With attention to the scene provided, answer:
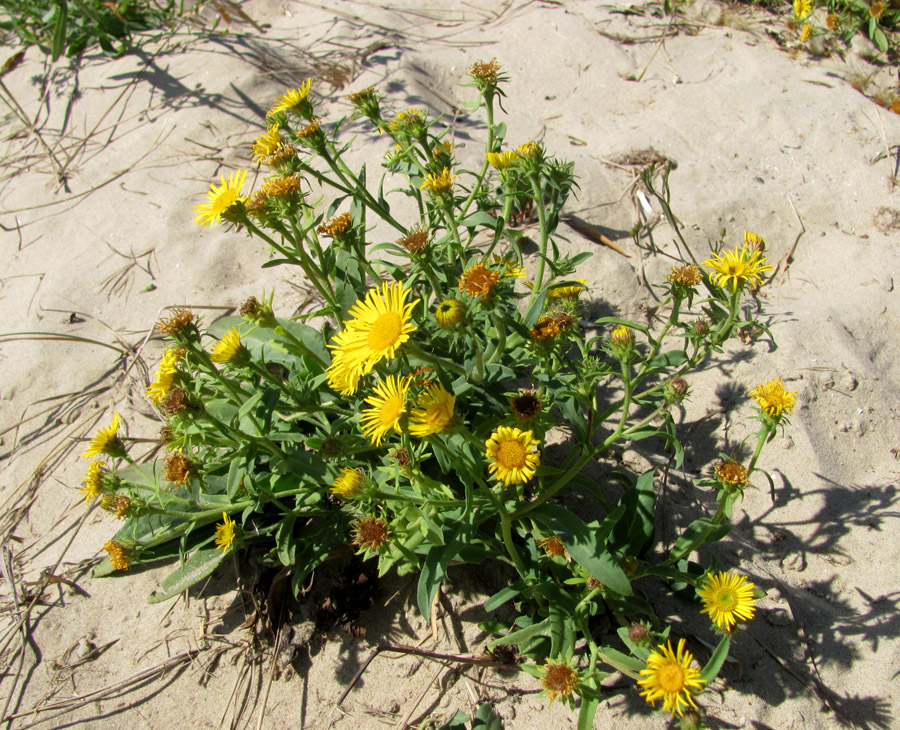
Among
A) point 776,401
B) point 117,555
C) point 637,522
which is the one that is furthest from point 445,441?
point 117,555

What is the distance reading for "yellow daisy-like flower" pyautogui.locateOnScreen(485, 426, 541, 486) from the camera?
2100mm

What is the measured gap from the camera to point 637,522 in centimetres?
265

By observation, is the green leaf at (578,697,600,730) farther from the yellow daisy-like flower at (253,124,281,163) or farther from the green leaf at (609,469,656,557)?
the yellow daisy-like flower at (253,124,281,163)

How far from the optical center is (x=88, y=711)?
2.80 meters

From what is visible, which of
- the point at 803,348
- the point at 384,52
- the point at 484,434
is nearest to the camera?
the point at 484,434

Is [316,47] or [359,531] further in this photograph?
[316,47]

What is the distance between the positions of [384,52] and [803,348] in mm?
3861

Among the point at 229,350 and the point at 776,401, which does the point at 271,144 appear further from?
the point at 776,401

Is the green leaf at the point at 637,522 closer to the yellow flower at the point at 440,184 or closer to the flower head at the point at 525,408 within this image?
the flower head at the point at 525,408

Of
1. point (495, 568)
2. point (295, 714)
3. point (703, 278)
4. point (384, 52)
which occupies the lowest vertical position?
point (295, 714)

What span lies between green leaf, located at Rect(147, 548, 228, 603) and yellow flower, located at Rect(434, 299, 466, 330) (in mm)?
1508

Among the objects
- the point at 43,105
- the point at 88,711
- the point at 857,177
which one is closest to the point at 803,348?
the point at 857,177

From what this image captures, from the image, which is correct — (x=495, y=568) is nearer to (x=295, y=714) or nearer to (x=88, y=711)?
(x=295, y=714)

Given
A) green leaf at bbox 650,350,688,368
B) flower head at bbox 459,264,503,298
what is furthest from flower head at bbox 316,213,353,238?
green leaf at bbox 650,350,688,368
